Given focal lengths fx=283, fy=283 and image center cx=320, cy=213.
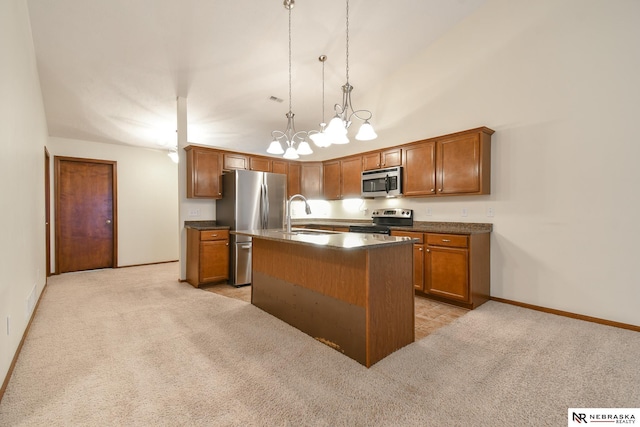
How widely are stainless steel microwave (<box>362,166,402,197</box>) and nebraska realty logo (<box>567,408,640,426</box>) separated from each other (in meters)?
3.07

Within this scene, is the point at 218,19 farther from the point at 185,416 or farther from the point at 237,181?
the point at 185,416

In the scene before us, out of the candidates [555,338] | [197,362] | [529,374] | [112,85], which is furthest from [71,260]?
[555,338]

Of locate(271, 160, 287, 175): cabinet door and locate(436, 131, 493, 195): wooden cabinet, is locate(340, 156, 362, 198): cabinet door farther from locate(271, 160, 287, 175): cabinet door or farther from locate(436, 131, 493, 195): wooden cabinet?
locate(436, 131, 493, 195): wooden cabinet

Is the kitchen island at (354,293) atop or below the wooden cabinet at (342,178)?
below

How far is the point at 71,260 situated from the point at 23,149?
3.72 meters

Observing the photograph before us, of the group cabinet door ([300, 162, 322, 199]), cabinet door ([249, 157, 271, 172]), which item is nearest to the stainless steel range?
cabinet door ([300, 162, 322, 199])

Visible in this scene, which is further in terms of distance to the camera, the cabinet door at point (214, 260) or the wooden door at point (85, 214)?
the wooden door at point (85, 214)

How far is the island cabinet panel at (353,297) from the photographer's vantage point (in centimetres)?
208

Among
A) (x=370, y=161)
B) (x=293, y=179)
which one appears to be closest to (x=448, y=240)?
(x=370, y=161)

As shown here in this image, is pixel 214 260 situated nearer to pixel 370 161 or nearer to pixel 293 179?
pixel 293 179

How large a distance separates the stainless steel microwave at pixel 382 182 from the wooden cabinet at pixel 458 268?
102 cm

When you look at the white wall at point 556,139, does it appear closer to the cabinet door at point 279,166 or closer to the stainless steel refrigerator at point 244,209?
the stainless steel refrigerator at point 244,209

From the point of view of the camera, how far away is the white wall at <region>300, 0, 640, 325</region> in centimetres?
273

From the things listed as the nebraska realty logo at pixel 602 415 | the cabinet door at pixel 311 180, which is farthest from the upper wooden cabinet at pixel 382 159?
the nebraska realty logo at pixel 602 415
